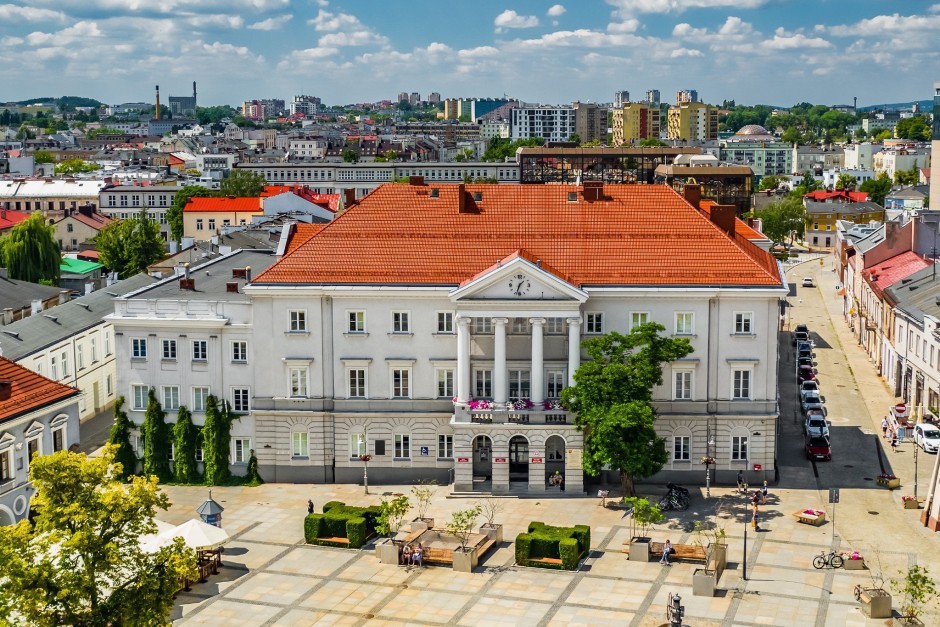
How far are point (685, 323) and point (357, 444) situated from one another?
20.7 metres

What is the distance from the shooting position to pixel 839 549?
2498 inches

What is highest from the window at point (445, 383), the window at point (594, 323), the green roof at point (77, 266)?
the window at point (594, 323)

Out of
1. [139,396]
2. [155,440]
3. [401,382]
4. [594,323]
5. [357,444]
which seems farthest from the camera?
[139,396]

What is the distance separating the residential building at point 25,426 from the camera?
60.1m

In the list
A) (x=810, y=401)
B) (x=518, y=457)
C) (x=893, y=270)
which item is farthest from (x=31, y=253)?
(x=893, y=270)

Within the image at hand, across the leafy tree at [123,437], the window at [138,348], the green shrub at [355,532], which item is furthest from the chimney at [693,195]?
the leafy tree at [123,437]

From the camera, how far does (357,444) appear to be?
7544cm

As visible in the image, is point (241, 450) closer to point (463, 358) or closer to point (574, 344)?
point (463, 358)

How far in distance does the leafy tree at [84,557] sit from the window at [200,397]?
31.8 m

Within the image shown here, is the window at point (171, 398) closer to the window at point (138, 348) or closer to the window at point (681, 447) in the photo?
the window at point (138, 348)

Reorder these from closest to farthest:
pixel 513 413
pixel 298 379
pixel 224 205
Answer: pixel 513 413
pixel 298 379
pixel 224 205

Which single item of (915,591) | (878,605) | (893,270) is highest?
(893,270)

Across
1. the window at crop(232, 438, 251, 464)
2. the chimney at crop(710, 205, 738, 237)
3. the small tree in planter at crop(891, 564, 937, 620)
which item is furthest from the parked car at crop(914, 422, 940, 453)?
the window at crop(232, 438, 251, 464)

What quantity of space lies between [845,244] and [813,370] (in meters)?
55.9
